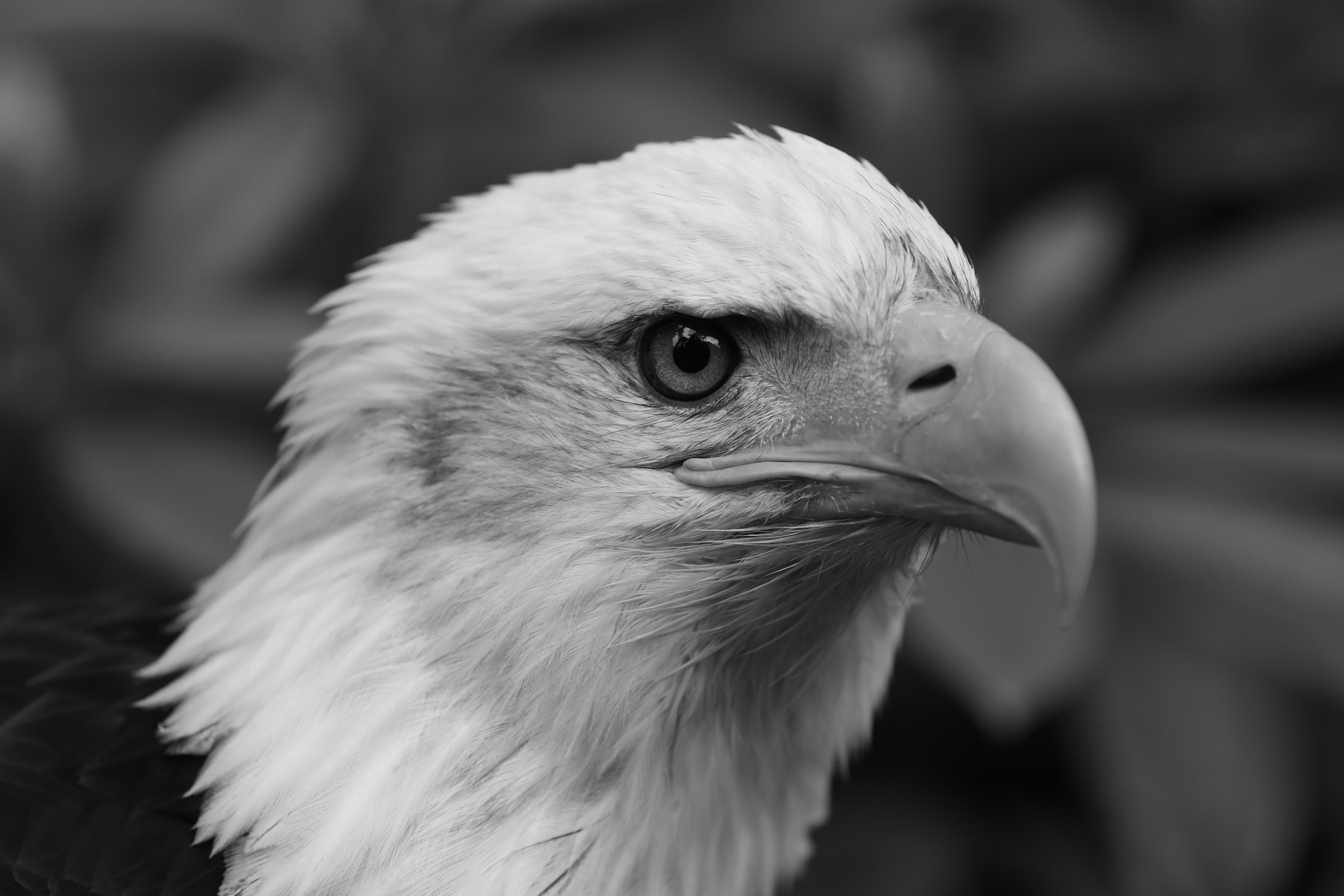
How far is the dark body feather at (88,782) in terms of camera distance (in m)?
1.68

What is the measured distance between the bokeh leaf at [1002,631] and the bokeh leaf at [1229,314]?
70 cm

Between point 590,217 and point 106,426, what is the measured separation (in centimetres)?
179

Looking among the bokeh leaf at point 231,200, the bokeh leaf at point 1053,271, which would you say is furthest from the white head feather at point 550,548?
the bokeh leaf at point 231,200

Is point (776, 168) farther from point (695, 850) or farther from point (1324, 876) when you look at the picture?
point (1324, 876)

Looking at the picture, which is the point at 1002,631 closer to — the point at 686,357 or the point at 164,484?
the point at 686,357

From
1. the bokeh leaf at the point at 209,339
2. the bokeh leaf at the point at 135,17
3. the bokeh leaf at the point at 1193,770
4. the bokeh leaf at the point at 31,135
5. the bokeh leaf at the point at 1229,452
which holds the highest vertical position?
the bokeh leaf at the point at 135,17

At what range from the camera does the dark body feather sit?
1684 millimetres

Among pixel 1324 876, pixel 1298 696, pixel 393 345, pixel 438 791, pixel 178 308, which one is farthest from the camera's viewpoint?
pixel 1324 876

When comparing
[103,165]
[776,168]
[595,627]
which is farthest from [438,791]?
[103,165]

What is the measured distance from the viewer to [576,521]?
1.73m

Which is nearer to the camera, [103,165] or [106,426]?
[106,426]

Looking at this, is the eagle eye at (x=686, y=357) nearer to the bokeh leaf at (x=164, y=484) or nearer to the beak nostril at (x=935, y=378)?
the beak nostril at (x=935, y=378)

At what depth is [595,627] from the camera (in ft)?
5.74

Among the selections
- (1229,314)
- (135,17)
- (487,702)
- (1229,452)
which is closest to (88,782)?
(487,702)
